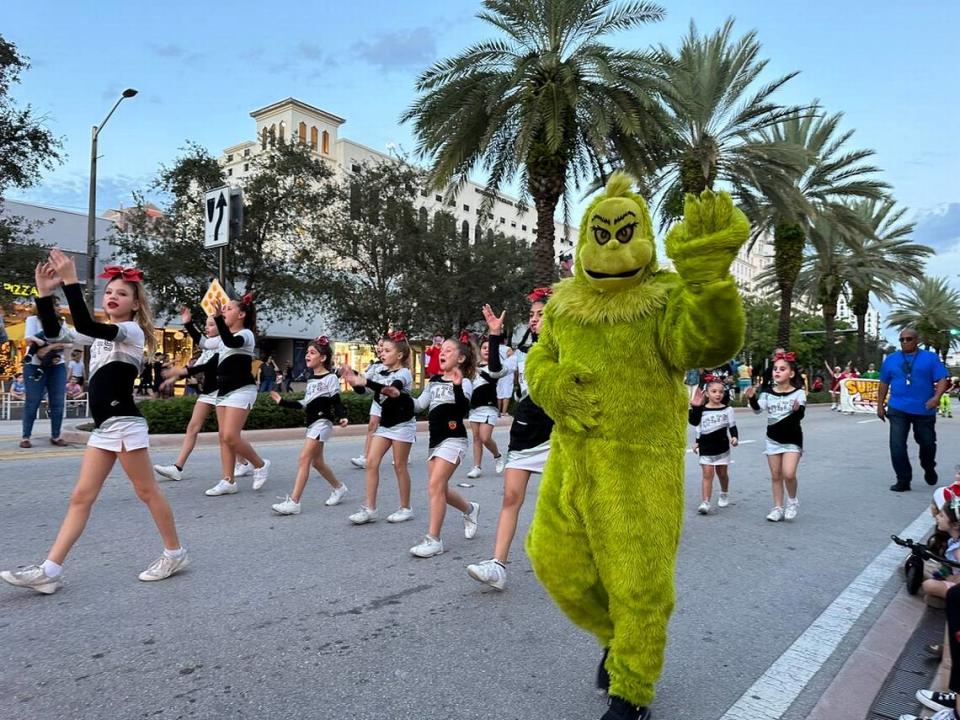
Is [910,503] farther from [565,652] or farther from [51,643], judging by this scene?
[51,643]

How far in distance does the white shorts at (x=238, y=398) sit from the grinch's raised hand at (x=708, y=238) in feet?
16.0

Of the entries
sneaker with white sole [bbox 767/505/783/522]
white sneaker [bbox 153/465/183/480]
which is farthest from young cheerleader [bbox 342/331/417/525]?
sneaker with white sole [bbox 767/505/783/522]

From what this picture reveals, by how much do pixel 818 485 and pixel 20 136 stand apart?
17153 millimetres

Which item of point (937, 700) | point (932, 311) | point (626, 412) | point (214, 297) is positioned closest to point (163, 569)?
point (626, 412)

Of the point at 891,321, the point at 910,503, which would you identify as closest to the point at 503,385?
the point at 910,503

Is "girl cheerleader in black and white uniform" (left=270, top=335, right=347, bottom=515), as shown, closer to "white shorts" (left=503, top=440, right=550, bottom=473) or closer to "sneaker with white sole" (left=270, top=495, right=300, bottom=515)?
"sneaker with white sole" (left=270, top=495, right=300, bottom=515)

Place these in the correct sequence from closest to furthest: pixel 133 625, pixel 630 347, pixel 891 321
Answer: pixel 630 347 < pixel 133 625 < pixel 891 321

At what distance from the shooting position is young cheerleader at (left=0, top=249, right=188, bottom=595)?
362 centimetres

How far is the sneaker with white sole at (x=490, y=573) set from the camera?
388cm

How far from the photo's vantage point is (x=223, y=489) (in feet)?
21.4

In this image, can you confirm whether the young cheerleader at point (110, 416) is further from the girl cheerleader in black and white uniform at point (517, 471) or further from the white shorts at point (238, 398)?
the white shorts at point (238, 398)

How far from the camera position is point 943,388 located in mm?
7676

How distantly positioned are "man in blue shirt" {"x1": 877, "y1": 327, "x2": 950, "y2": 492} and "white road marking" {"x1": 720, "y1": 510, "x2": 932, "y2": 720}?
3.67 m

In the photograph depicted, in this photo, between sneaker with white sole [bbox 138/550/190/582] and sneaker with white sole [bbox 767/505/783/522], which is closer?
sneaker with white sole [bbox 138/550/190/582]
